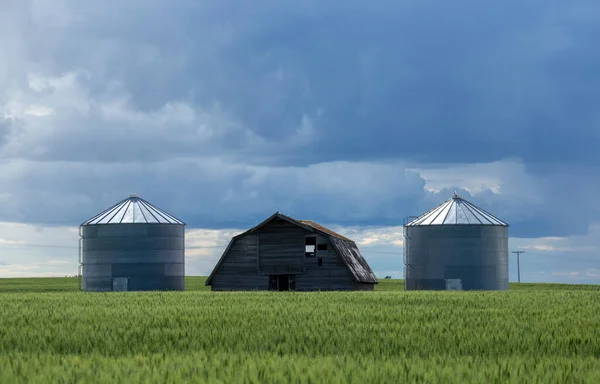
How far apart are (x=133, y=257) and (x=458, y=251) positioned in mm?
22887

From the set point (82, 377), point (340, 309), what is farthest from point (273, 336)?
point (340, 309)

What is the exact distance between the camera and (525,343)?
61.3 feet

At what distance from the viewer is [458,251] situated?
198 feet

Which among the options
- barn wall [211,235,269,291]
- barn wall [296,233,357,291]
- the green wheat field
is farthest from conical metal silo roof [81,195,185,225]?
the green wheat field

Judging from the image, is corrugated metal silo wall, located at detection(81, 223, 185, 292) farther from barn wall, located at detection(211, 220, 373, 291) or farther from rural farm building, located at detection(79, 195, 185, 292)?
barn wall, located at detection(211, 220, 373, 291)

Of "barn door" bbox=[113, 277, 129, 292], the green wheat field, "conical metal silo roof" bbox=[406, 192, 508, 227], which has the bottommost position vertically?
the green wheat field

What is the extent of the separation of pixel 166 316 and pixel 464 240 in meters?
37.4

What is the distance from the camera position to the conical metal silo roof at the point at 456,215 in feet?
201

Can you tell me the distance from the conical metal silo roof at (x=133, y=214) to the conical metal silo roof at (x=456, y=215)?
18.1 metres

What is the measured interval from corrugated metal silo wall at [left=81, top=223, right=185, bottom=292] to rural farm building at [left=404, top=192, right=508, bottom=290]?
57.4ft

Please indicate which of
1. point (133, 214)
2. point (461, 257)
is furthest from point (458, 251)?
point (133, 214)

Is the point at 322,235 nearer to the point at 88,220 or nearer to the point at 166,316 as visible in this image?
the point at 88,220

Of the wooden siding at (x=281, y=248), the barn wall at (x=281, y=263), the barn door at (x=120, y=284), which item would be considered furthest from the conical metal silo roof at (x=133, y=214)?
the wooden siding at (x=281, y=248)

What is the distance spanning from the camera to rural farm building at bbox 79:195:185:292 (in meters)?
61.5
